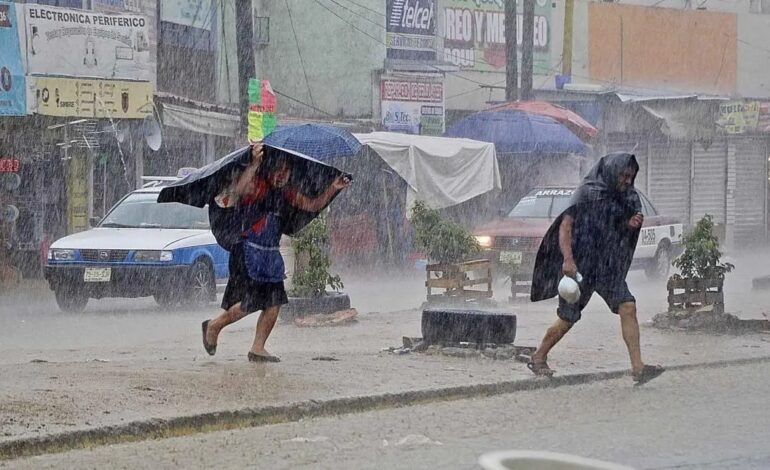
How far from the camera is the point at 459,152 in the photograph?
76.6 ft

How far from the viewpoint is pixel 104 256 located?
15.6 metres

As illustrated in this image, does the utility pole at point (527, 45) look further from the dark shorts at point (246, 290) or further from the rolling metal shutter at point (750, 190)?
the dark shorts at point (246, 290)

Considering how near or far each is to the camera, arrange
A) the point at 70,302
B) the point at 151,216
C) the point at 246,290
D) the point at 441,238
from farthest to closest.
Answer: the point at 151,216, the point at 70,302, the point at 441,238, the point at 246,290

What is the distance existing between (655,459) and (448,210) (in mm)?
20111

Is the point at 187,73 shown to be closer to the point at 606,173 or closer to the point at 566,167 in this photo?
the point at 566,167

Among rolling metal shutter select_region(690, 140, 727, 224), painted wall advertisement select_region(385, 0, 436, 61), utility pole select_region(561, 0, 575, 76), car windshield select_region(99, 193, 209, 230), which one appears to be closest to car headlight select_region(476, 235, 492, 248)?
car windshield select_region(99, 193, 209, 230)

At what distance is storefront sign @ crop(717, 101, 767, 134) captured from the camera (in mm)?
31625

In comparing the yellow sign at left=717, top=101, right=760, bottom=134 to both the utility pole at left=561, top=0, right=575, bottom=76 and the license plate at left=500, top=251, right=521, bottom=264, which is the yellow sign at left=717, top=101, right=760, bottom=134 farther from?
the license plate at left=500, top=251, right=521, bottom=264

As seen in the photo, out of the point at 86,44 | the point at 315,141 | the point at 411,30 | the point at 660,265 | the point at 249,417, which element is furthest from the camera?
the point at 411,30

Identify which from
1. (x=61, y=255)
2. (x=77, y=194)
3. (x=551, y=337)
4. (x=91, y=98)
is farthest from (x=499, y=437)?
(x=77, y=194)

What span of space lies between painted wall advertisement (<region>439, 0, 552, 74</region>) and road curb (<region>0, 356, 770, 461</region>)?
22.4 m

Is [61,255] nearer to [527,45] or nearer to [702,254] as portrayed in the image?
[702,254]

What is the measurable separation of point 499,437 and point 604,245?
2.35m

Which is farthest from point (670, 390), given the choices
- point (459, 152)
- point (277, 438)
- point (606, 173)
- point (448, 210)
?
point (448, 210)
